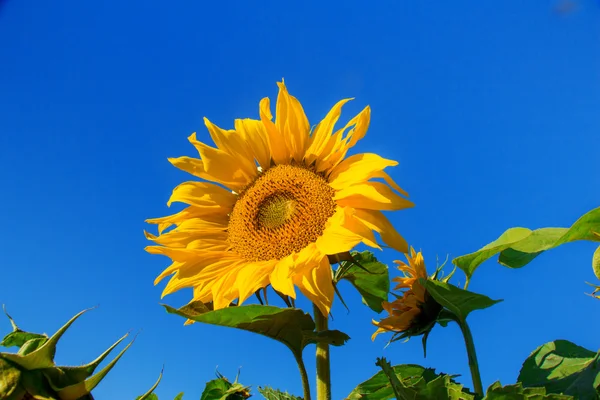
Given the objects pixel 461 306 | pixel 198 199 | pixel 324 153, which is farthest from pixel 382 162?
pixel 198 199

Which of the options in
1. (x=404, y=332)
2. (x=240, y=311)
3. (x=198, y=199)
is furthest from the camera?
(x=198, y=199)

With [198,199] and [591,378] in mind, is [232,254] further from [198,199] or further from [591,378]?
[591,378]

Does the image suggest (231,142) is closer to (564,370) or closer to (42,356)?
(42,356)

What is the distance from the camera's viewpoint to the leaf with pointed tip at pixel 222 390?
3318mm

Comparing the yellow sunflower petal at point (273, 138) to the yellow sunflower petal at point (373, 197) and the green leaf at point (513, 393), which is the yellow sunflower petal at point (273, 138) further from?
the green leaf at point (513, 393)

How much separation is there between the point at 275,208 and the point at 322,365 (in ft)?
3.02

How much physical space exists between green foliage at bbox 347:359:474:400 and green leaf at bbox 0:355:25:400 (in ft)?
4.49

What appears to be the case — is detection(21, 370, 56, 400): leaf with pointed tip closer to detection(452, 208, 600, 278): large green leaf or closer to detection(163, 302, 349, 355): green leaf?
detection(163, 302, 349, 355): green leaf

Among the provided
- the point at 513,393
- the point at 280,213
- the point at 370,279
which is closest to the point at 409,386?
the point at 513,393

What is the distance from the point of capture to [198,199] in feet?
11.2

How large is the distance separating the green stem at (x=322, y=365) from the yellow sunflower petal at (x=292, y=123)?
3.14ft

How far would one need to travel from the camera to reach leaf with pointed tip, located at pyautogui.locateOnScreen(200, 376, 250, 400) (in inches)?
131

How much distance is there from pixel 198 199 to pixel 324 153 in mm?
755

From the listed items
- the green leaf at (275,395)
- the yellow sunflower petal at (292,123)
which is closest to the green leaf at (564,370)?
the green leaf at (275,395)
